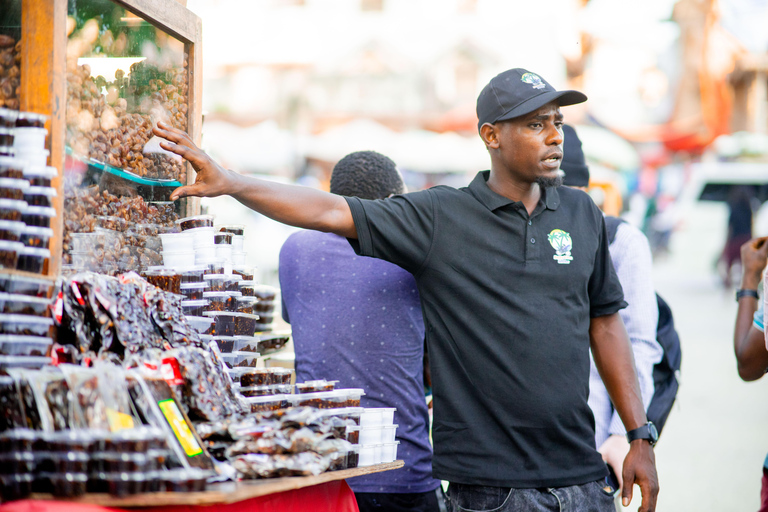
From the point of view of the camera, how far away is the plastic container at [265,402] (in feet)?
7.54

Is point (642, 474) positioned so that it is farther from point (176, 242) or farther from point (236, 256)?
point (176, 242)

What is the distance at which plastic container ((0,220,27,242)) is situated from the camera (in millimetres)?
1964

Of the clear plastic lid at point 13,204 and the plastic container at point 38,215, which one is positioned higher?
the clear plastic lid at point 13,204

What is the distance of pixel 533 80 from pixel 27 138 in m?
1.77

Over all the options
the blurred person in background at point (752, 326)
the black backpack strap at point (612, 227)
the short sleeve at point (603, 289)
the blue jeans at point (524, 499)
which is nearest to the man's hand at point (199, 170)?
the blue jeans at point (524, 499)

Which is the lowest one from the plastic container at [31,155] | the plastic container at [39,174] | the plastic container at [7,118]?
the plastic container at [39,174]

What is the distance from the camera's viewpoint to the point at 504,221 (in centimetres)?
268

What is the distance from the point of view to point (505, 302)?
2.58 metres

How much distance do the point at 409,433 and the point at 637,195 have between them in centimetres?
2742

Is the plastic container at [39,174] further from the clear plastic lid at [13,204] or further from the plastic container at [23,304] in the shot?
the plastic container at [23,304]

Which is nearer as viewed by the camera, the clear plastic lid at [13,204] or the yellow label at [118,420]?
the yellow label at [118,420]

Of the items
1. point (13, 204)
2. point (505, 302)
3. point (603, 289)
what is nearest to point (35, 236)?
point (13, 204)

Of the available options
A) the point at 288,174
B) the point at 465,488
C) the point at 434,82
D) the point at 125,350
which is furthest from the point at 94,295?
the point at 434,82

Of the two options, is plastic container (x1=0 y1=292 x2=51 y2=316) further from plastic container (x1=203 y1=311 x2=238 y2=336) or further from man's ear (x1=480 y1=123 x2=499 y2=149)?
man's ear (x1=480 y1=123 x2=499 y2=149)
